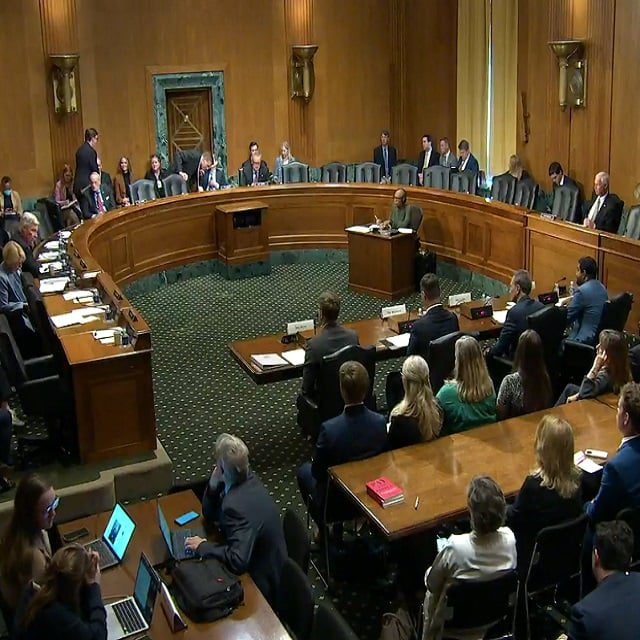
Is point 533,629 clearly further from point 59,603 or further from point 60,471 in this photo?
point 60,471

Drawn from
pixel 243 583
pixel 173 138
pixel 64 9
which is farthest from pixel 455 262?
pixel 243 583

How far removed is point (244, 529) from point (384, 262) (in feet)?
23.4

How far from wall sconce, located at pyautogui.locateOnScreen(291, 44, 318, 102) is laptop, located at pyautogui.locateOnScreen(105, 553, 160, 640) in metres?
12.5

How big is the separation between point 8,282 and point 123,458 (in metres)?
2.48

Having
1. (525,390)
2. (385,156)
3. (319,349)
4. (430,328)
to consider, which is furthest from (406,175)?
(525,390)

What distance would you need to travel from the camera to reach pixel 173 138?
15.3 metres

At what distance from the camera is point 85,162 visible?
1336cm

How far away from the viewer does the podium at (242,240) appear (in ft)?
41.3

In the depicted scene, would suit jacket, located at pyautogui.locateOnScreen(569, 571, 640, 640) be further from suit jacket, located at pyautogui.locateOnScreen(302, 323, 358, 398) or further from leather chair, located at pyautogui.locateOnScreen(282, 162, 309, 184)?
leather chair, located at pyautogui.locateOnScreen(282, 162, 309, 184)

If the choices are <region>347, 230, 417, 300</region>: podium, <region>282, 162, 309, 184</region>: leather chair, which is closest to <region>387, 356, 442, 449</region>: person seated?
<region>347, 230, 417, 300</region>: podium

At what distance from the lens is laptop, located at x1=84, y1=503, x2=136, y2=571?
4.39 metres

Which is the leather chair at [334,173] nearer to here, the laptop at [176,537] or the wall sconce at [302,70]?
the wall sconce at [302,70]

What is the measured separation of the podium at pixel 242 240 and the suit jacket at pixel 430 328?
5683 mm

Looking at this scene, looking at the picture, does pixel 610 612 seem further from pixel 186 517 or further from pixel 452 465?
pixel 186 517
